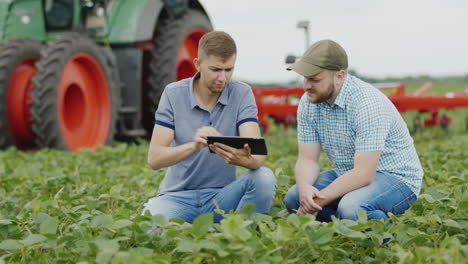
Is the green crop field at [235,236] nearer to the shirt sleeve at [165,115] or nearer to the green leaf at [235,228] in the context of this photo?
the green leaf at [235,228]

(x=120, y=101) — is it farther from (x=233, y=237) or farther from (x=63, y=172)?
Result: (x=233, y=237)

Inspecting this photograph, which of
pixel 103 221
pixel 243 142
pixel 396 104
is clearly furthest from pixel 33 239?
pixel 396 104

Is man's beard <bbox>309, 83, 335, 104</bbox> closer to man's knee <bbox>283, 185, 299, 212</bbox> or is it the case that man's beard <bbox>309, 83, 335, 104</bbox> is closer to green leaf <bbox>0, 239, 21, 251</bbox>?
man's knee <bbox>283, 185, 299, 212</bbox>

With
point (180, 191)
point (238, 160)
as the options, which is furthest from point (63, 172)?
point (238, 160)

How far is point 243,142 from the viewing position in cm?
292

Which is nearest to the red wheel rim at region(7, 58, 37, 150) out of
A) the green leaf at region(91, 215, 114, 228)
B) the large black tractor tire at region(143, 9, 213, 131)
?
the large black tractor tire at region(143, 9, 213, 131)

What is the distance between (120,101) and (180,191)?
447 centimetres

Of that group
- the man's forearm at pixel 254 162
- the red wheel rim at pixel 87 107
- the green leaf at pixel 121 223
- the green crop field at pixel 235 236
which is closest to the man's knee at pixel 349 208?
the green crop field at pixel 235 236

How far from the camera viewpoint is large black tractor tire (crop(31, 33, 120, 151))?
6.57m

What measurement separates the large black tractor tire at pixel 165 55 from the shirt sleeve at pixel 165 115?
4.81m

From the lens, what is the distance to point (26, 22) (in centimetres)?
785

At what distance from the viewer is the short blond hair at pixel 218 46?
3018 millimetres

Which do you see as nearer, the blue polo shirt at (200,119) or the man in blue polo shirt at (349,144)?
the man in blue polo shirt at (349,144)

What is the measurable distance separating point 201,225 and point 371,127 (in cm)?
106
